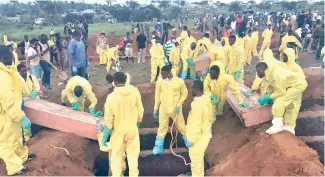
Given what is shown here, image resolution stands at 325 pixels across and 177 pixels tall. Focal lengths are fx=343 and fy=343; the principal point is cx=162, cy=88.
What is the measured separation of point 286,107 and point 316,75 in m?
4.09

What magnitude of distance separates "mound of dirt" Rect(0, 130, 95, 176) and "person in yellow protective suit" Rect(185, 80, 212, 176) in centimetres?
217

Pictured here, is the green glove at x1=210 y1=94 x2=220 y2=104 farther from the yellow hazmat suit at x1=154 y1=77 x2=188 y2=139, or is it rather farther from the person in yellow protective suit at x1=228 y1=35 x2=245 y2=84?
the person in yellow protective suit at x1=228 y1=35 x2=245 y2=84

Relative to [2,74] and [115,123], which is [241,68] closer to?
[115,123]

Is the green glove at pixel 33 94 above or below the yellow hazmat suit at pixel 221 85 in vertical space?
below

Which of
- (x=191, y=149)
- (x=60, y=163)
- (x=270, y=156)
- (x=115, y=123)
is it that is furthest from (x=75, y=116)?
(x=270, y=156)

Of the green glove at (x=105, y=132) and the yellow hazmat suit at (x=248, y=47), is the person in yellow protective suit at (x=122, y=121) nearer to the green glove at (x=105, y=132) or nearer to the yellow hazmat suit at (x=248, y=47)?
the green glove at (x=105, y=132)

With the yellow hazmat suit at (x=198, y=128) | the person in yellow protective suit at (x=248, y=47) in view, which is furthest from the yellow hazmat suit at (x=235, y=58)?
the person in yellow protective suit at (x=248, y=47)

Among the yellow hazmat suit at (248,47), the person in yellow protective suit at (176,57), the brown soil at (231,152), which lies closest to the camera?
the brown soil at (231,152)

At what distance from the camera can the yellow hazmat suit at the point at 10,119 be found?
5508 mm

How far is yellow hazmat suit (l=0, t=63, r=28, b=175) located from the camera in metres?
5.51

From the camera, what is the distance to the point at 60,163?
6.47m

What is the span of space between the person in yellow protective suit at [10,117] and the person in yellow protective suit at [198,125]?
283 centimetres

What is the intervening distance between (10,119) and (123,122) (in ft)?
6.26

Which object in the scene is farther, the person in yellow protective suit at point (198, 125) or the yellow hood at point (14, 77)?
the person in yellow protective suit at point (198, 125)
